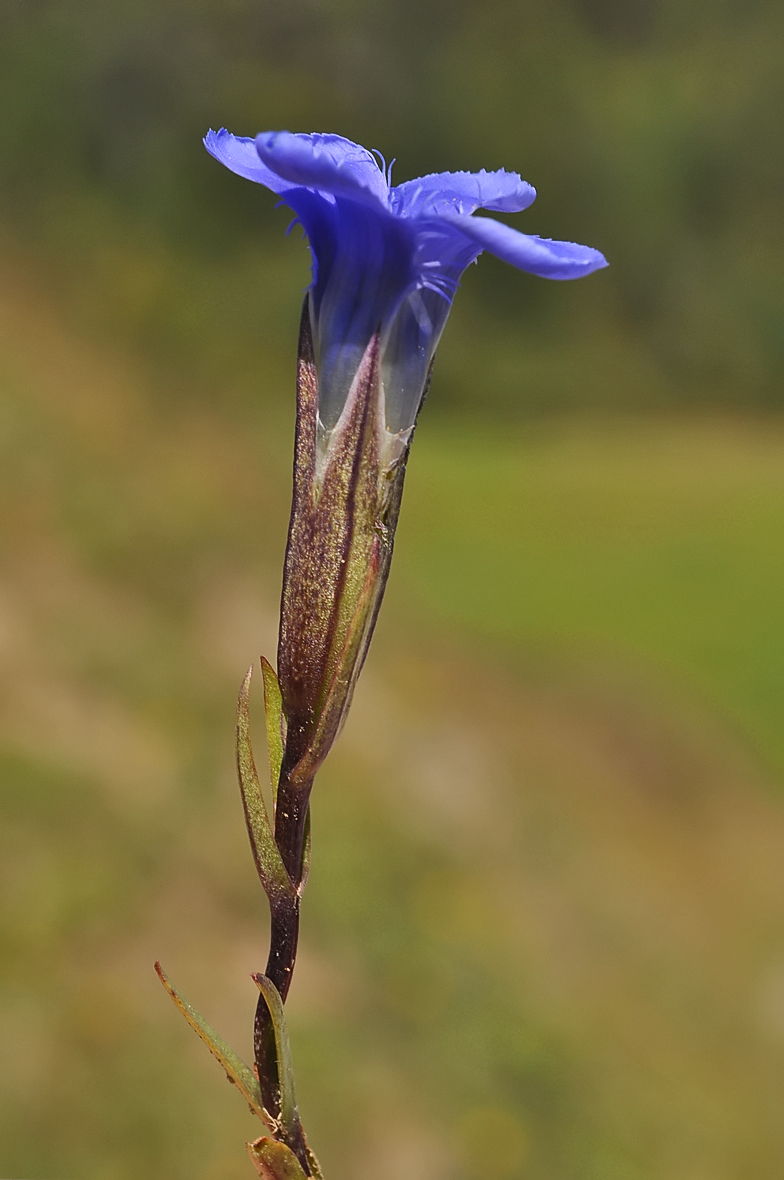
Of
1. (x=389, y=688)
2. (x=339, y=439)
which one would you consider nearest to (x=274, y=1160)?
(x=339, y=439)

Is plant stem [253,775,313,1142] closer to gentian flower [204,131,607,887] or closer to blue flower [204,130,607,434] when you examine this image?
gentian flower [204,131,607,887]

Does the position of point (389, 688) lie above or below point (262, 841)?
above

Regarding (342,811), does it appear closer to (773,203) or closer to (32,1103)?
(32,1103)

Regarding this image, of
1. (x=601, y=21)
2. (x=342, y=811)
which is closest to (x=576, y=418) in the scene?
(x=601, y=21)

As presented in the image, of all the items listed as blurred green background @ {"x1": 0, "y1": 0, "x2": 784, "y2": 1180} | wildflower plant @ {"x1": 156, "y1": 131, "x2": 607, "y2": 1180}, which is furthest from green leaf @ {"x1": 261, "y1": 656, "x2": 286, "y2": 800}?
blurred green background @ {"x1": 0, "y1": 0, "x2": 784, "y2": 1180}

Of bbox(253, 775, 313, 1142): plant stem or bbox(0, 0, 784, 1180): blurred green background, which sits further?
bbox(0, 0, 784, 1180): blurred green background

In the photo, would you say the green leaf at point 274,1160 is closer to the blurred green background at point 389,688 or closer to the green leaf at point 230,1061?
the green leaf at point 230,1061

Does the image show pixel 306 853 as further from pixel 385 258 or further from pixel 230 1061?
pixel 385 258
